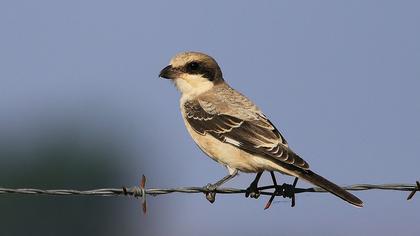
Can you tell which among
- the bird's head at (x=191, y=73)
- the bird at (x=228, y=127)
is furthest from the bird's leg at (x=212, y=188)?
the bird's head at (x=191, y=73)

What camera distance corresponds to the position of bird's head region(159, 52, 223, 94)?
1359 centimetres

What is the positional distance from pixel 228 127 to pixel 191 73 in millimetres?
1242

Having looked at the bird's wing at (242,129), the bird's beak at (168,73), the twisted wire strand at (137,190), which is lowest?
the twisted wire strand at (137,190)

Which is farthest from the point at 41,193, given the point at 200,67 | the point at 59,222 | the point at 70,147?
the point at 70,147

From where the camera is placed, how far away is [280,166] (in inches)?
465

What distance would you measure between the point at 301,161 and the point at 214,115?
4.96ft

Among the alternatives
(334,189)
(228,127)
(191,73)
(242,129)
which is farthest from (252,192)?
(191,73)

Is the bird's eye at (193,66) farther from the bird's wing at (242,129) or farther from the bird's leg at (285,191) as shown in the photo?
the bird's leg at (285,191)

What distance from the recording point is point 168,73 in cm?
1360

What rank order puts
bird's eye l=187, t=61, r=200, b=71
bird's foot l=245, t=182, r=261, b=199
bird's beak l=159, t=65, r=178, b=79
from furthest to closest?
bird's eye l=187, t=61, r=200, b=71
bird's beak l=159, t=65, r=178, b=79
bird's foot l=245, t=182, r=261, b=199

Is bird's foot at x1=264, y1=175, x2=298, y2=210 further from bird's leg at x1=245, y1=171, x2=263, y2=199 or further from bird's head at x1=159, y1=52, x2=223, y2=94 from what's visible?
bird's head at x1=159, y1=52, x2=223, y2=94

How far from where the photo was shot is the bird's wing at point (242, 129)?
39.2 ft

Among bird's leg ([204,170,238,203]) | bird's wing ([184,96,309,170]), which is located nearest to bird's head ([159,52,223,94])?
bird's wing ([184,96,309,170])

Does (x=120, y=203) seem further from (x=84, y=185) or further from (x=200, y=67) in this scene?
(x=200, y=67)
